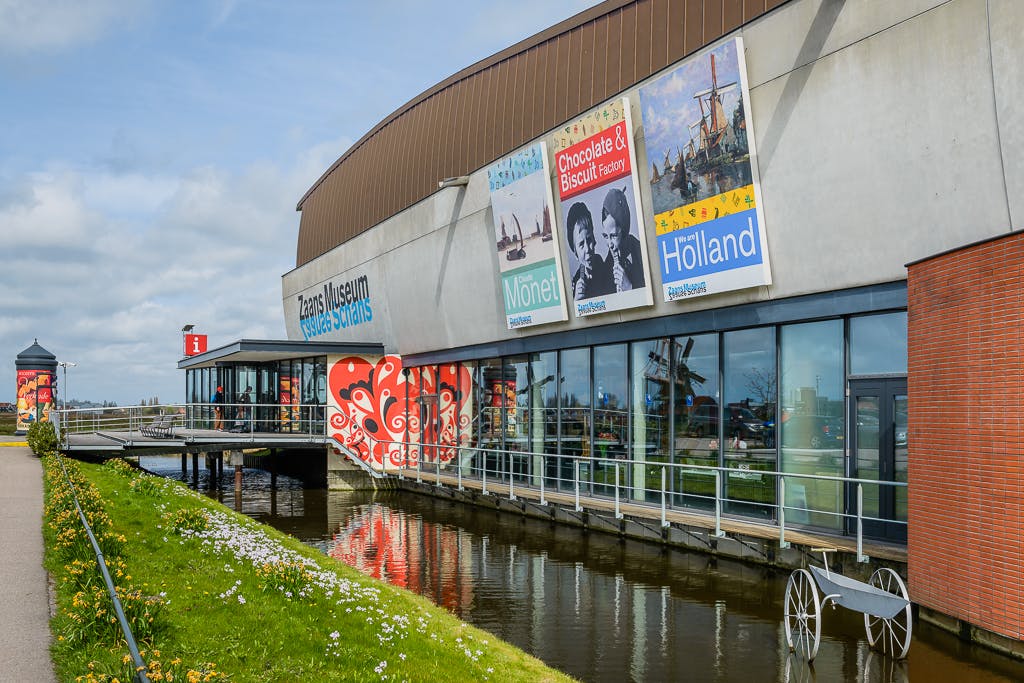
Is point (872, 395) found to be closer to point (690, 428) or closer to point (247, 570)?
point (690, 428)

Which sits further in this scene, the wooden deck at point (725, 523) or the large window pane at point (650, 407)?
the large window pane at point (650, 407)

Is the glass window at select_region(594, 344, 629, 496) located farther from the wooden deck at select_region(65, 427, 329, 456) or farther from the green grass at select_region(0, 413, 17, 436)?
the green grass at select_region(0, 413, 17, 436)

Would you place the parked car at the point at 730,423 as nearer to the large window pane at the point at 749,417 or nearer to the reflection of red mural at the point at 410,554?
the large window pane at the point at 749,417

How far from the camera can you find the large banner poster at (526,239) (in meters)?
22.5

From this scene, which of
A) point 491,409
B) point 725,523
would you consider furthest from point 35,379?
point 725,523

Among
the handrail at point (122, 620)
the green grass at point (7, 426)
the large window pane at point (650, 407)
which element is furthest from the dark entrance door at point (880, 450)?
the green grass at point (7, 426)

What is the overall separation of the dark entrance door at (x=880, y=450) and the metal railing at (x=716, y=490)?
0.05 metres

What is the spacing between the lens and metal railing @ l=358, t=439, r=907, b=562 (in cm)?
1448

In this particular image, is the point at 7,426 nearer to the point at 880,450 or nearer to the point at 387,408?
the point at 387,408

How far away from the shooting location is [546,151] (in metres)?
22.2

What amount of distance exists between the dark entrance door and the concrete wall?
5.80ft

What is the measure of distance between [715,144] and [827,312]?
379 centimetres

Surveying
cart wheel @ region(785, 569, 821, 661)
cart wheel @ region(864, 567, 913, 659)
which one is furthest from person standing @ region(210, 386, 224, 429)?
cart wheel @ region(864, 567, 913, 659)

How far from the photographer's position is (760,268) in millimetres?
Result: 16219
